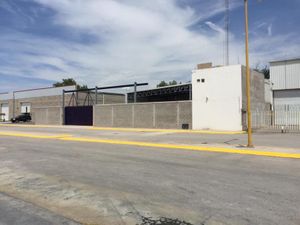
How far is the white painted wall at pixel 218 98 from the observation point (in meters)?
30.3

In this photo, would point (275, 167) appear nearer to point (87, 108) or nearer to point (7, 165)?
point (7, 165)

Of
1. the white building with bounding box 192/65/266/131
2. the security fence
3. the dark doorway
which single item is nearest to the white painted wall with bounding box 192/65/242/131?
the white building with bounding box 192/65/266/131

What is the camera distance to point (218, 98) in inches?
1238

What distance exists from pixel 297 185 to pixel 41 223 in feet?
19.4

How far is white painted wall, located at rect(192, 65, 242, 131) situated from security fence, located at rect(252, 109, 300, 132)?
2.60 meters

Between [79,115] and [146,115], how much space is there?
14832 millimetres

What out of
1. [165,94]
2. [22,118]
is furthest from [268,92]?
[22,118]

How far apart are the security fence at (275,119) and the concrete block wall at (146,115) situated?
22.7 ft

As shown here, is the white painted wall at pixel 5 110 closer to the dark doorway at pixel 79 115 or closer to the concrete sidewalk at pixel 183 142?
the dark doorway at pixel 79 115

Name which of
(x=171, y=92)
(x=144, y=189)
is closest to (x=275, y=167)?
(x=144, y=189)

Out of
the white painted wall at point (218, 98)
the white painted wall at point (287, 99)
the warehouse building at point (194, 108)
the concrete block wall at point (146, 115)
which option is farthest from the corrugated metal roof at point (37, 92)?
the white painted wall at point (287, 99)

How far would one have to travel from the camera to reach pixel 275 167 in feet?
33.0

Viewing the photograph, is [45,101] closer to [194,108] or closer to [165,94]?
[165,94]

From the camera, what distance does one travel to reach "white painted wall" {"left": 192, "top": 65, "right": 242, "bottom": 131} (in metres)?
30.3
